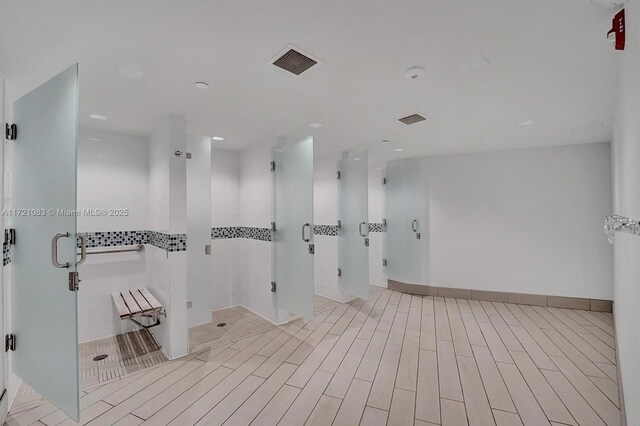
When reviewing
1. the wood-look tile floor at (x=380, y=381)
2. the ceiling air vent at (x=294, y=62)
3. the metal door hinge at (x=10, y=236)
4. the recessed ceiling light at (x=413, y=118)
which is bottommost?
the wood-look tile floor at (x=380, y=381)

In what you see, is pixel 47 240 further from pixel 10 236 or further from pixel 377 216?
pixel 377 216

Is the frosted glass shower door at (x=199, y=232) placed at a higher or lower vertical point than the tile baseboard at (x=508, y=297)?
higher

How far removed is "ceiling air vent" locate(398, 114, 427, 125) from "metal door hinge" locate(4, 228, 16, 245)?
327 centimetres

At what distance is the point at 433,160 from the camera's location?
16.3 feet

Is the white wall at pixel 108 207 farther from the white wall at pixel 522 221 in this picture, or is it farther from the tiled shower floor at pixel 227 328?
the white wall at pixel 522 221

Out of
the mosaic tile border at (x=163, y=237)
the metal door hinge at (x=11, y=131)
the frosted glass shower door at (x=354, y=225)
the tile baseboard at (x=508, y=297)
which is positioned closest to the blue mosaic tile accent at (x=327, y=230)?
the mosaic tile border at (x=163, y=237)

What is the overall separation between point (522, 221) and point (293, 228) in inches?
136

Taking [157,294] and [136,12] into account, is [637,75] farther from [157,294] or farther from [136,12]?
[157,294]

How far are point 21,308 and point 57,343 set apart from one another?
22.2 inches

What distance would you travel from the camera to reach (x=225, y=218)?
Result: 4.29 meters

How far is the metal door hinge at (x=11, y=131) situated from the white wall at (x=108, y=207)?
1.20 m

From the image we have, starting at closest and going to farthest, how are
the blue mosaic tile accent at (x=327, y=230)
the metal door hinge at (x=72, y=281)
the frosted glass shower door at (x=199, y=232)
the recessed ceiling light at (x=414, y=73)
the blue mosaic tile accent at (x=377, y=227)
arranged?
the metal door hinge at (x=72, y=281), the recessed ceiling light at (x=414, y=73), the frosted glass shower door at (x=199, y=232), the blue mosaic tile accent at (x=327, y=230), the blue mosaic tile accent at (x=377, y=227)

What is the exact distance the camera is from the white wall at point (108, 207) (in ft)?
10.6

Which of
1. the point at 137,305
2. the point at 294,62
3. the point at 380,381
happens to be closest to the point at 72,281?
the point at 137,305
